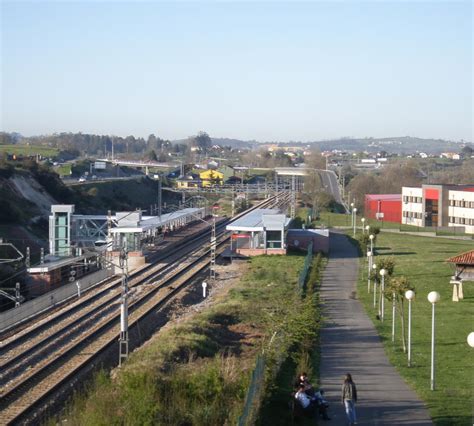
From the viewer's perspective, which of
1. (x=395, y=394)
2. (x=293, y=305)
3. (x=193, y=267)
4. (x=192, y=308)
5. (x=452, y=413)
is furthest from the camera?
(x=193, y=267)

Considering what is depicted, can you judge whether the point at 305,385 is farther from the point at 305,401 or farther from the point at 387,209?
the point at 387,209

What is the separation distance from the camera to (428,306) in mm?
25812

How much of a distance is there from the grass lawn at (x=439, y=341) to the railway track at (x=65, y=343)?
680 cm

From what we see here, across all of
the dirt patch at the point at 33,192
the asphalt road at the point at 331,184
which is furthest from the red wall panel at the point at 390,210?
the dirt patch at the point at 33,192

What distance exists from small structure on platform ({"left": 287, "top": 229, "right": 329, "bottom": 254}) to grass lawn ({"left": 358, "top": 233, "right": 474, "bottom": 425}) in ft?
15.5

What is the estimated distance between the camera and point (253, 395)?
12.1m

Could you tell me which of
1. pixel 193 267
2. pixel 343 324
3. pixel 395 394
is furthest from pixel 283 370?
pixel 193 267

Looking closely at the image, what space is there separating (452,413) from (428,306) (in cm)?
1281

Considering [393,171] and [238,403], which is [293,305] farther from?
[393,171]

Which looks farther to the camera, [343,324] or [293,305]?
[343,324]

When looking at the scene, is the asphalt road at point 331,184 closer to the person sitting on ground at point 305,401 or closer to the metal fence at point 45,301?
the metal fence at point 45,301

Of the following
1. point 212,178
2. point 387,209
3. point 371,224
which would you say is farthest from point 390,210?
point 212,178

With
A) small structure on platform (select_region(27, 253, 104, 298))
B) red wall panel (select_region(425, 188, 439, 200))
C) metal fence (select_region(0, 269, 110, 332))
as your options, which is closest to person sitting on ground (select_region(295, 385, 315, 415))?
metal fence (select_region(0, 269, 110, 332))

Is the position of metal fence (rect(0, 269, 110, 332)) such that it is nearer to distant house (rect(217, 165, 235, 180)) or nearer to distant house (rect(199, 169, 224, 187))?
distant house (rect(199, 169, 224, 187))
